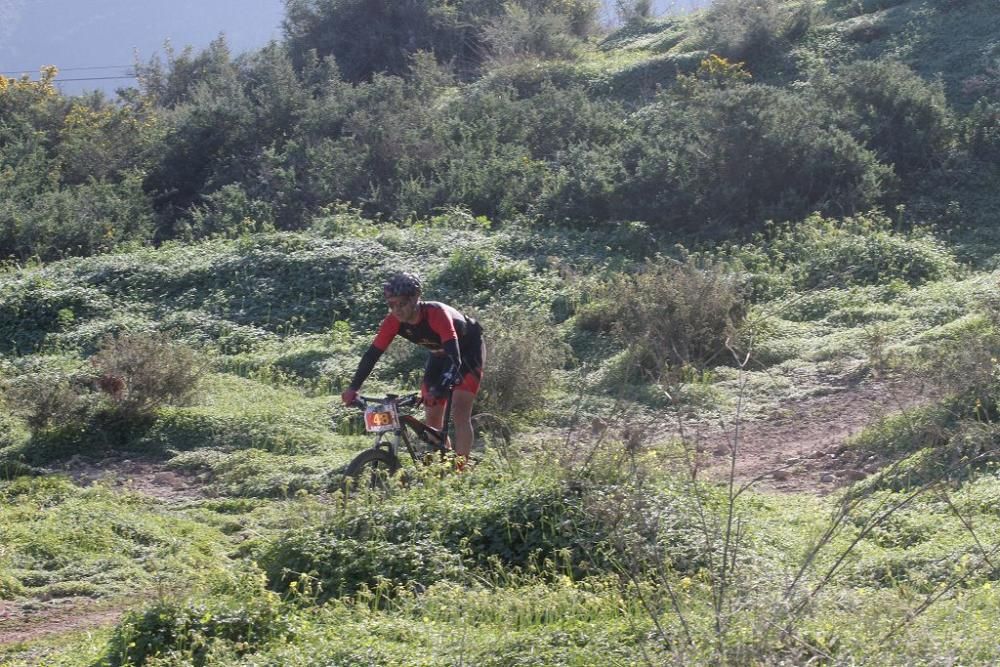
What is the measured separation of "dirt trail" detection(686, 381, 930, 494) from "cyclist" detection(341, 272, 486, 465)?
1470 millimetres

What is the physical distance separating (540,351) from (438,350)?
10.1 ft

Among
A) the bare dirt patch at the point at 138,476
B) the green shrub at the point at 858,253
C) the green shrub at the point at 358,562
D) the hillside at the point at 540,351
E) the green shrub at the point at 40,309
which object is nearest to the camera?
the hillside at the point at 540,351

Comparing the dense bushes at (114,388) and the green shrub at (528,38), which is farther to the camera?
the green shrub at (528,38)

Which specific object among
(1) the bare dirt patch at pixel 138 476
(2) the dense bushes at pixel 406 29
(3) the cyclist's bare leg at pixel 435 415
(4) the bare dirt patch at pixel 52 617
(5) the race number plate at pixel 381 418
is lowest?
(1) the bare dirt patch at pixel 138 476

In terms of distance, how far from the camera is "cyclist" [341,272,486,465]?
24.9ft

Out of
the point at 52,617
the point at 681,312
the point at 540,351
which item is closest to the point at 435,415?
the point at 52,617

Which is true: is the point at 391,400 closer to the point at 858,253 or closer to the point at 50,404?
the point at 50,404

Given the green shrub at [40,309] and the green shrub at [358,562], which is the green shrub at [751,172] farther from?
the green shrub at [358,562]

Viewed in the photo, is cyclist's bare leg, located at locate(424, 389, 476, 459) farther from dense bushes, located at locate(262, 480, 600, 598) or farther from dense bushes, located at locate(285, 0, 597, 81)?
dense bushes, located at locate(285, 0, 597, 81)

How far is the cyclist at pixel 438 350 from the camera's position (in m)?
7.59

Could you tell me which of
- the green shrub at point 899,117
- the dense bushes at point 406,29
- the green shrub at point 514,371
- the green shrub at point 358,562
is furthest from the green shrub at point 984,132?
the green shrub at point 358,562

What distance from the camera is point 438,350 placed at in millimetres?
7863

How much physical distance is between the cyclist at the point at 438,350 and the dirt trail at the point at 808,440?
1.47m

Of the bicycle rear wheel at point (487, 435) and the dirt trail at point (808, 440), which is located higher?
the bicycle rear wheel at point (487, 435)
